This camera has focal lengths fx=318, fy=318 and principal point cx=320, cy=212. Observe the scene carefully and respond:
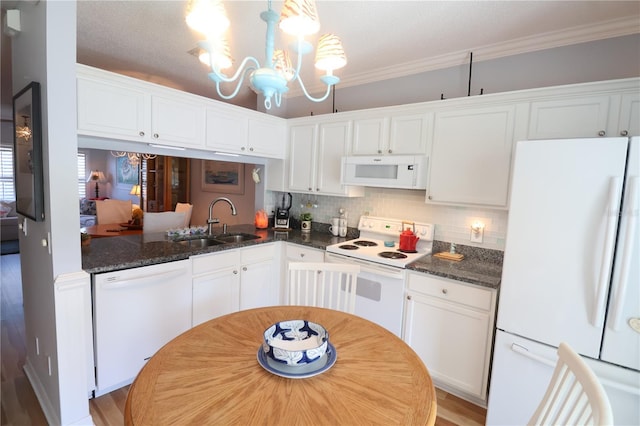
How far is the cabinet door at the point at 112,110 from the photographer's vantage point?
2.04 meters

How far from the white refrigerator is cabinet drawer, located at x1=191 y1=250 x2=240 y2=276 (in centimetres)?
198

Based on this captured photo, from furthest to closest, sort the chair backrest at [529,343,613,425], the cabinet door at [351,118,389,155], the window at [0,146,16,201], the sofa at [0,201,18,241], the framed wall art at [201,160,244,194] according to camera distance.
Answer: the window at [0,146,16,201] < the sofa at [0,201,18,241] < the framed wall art at [201,160,244,194] < the cabinet door at [351,118,389,155] < the chair backrest at [529,343,613,425]

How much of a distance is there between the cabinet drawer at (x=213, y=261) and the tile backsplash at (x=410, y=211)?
114cm

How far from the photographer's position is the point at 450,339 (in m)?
2.18

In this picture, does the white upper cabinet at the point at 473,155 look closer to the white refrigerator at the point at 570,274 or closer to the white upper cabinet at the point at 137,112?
the white refrigerator at the point at 570,274

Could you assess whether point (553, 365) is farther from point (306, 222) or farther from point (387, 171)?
point (306, 222)

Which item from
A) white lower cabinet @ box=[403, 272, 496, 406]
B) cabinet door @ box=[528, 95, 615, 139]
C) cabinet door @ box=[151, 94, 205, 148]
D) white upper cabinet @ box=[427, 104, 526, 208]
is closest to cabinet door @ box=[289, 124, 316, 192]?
cabinet door @ box=[151, 94, 205, 148]

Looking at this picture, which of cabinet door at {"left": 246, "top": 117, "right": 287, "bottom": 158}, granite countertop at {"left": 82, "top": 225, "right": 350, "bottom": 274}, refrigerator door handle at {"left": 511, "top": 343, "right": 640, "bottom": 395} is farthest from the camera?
cabinet door at {"left": 246, "top": 117, "right": 287, "bottom": 158}

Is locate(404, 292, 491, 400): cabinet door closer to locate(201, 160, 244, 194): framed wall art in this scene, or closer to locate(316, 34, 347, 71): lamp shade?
locate(316, 34, 347, 71): lamp shade

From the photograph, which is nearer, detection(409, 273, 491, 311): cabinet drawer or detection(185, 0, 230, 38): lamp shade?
detection(185, 0, 230, 38): lamp shade

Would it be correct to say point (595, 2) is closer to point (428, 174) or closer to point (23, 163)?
point (428, 174)

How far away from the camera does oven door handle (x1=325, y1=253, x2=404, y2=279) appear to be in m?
2.34

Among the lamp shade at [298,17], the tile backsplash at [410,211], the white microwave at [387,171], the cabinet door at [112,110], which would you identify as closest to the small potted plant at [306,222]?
the tile backsplash at [410,211]

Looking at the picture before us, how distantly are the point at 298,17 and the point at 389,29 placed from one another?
4.46 ft
